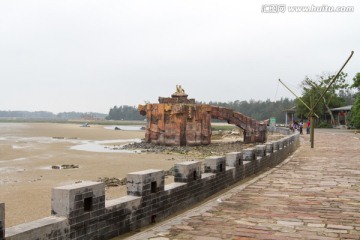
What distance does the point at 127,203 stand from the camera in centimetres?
658

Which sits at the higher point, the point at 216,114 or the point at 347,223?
the point at 216,114

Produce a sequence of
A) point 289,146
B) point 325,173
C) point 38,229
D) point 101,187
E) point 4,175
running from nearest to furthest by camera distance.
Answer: point 38,229, point 101,187, point 325,173, point 4,175, point 289,146

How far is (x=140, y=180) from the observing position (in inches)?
273

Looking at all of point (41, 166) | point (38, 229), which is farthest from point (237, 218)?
point (41, 166)

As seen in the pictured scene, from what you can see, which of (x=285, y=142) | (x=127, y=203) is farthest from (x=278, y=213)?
(x=285, y=142)

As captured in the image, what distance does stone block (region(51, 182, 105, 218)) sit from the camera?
5.37m

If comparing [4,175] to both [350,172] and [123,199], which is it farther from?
[350,172]

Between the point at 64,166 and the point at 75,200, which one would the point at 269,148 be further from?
the point at 75,200

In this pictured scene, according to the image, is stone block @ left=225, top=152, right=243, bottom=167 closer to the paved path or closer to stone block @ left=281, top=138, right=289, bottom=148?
the paved path

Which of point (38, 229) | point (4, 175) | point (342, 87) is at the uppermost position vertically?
point (342, 87)

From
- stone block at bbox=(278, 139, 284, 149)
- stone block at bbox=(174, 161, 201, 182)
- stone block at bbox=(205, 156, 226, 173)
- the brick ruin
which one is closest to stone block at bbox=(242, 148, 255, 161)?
stone block at bbox=(205, 156, 226, 173)

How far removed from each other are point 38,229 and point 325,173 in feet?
33.8

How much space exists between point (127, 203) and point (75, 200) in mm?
1265

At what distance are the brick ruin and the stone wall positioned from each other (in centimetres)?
2071
